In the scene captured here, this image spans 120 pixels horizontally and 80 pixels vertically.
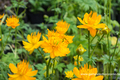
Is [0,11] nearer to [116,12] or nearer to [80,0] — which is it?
[80,0]

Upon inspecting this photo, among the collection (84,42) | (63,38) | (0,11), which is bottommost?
(84,42)

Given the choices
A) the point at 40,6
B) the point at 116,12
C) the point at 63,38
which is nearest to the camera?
the point at 63,38

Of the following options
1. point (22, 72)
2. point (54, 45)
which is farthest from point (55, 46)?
point (22, 72)

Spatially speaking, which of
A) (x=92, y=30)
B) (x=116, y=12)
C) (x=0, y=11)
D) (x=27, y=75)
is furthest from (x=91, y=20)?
(x=116, y=12)

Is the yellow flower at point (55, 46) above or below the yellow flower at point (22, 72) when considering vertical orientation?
above

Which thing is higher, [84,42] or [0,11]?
[0,11]

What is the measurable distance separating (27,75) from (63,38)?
17 centimetres

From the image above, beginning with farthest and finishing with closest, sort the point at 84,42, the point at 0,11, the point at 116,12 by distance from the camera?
the point at 116,12
the point at 0,11
the point at 84,42

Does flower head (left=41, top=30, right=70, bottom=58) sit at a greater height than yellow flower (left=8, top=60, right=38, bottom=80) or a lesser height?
greater

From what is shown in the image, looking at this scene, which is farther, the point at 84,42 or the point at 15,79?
the point at 84,42

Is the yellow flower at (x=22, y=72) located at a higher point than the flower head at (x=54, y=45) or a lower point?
lower

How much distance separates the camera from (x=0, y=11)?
1.70 meters

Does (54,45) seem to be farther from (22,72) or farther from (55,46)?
(22,72)

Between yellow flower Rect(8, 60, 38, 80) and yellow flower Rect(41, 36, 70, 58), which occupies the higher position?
yellow flower Rect(41, 36, 70, 58)
